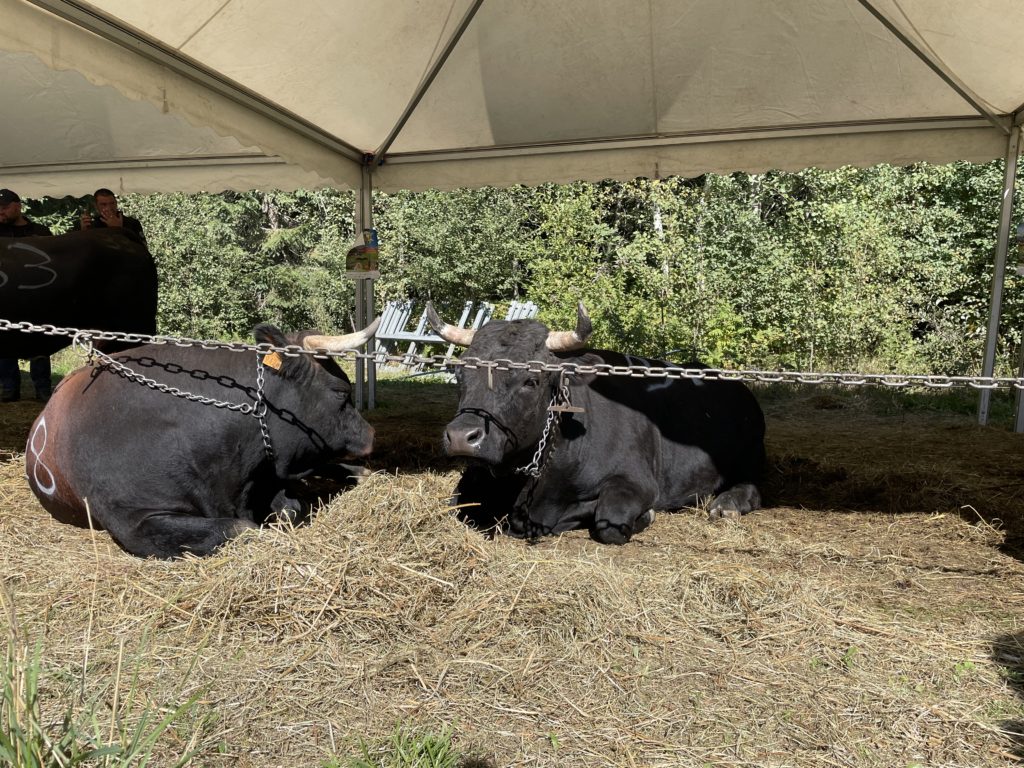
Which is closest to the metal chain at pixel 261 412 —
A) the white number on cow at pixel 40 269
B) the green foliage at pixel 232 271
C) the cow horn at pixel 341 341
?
the cow horn at pixel 341 341

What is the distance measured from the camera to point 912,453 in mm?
6199

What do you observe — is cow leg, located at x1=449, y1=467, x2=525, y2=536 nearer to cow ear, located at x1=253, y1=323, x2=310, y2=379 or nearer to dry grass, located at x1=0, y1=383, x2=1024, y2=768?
dry grass, located at x1=0, y1=383, x2=1024, y2=768

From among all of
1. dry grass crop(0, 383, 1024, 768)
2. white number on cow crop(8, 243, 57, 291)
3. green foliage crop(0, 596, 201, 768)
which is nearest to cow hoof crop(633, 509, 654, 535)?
dry grass crop(0, 383, 1024, 768)

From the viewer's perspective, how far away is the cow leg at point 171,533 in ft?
11.3

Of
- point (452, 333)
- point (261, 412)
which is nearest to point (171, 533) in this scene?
point (261, 412)

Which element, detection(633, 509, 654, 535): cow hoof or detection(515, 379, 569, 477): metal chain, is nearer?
detection(515, 379, 569, 477): metal chain

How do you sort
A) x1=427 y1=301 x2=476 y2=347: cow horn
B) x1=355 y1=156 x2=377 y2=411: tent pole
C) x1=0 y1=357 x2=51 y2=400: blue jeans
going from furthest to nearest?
x1=0 y1=357 x2=51 y2=400: blue jeans, x1=355 y1=156 x2=377 y2=411: tent pole, x1=427 y1=301 x2=476 y2=347: cow horn

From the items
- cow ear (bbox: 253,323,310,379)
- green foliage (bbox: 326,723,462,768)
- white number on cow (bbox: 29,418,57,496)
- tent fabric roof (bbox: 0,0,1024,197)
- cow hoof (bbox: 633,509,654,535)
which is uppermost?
tent fabric roof (bbox: 0,0,1024,197)

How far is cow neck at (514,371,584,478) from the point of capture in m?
3.90

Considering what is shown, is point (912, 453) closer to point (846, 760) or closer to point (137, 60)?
point (846, 760)

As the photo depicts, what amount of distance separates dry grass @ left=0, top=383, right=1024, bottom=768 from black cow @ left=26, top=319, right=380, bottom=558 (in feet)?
0.75

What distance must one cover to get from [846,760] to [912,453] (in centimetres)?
472

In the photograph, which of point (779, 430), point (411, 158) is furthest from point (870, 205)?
point (411, 158)

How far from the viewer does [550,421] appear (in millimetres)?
3936
